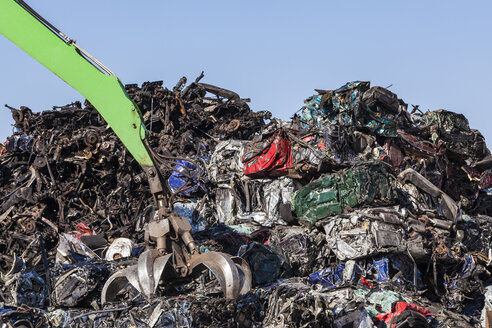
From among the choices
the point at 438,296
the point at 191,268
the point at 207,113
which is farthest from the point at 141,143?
the point at 207,113

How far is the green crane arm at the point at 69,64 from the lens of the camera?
7750 mm

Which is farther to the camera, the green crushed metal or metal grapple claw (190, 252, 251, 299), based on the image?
the green crushed metal

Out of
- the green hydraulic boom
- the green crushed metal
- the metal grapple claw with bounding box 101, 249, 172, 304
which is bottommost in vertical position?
the metal grapple claw with bounding box 101, 249, 172, 304

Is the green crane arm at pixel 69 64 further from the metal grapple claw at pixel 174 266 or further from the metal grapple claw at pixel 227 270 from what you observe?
the metal grapple claw at pixel 227 270

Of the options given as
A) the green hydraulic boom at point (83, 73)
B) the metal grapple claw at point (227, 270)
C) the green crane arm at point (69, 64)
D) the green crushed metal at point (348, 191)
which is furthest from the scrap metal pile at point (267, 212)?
the green crane arm at point (69, 64)

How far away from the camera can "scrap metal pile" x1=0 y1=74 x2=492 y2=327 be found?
297 inches

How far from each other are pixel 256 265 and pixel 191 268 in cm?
184

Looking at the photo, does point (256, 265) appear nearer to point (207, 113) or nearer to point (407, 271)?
point (407, 271)

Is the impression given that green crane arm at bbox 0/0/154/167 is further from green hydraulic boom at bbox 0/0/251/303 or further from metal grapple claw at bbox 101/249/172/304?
metal grapple claw at bbox 101/249/172/304

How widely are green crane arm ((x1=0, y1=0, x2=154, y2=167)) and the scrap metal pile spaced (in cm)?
70

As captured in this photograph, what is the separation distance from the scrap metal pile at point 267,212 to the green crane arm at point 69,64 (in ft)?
2.30

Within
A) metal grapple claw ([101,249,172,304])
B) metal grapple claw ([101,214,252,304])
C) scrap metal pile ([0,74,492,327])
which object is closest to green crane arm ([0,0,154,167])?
scrap metal pile ([0,74,492,327])

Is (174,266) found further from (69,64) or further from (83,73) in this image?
(69,64)

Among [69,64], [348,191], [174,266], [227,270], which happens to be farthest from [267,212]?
[69,64]
